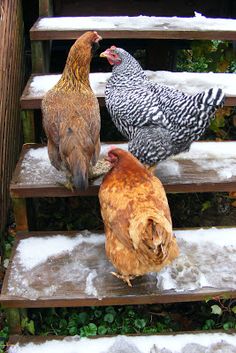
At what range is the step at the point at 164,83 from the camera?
3105mm

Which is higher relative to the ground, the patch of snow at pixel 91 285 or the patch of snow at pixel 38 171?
the patch of snow at pixel 38 171

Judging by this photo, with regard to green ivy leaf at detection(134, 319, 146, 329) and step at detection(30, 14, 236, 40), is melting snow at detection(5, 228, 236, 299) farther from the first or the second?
step at detection(30, 14, 236, 40)

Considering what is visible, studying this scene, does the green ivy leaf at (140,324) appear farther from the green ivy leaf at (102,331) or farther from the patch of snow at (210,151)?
the patch of snow at (210,151)

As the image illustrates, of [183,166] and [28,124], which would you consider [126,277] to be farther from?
[28,124]

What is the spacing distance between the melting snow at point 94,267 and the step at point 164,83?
863 millimetres

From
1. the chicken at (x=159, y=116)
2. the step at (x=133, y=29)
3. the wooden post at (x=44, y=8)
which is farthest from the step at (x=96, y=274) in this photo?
the wooden post at (x=44, y=8)

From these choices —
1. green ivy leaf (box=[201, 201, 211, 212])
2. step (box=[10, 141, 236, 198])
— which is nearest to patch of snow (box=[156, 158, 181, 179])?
step (box=[10, 141, 236, 198])

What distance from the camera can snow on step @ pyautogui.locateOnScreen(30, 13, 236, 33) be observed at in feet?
11.2

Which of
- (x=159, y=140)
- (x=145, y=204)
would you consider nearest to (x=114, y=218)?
(x=145, y=204)

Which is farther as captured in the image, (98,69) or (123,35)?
(98,69)

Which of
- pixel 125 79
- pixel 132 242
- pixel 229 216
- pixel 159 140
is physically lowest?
pixel 229 216

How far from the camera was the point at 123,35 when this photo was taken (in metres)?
3.38

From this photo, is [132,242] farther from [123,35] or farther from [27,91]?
[123,35]

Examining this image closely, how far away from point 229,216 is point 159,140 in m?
1.12
